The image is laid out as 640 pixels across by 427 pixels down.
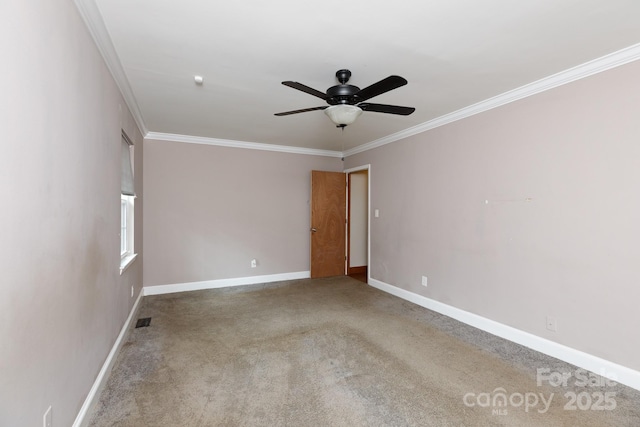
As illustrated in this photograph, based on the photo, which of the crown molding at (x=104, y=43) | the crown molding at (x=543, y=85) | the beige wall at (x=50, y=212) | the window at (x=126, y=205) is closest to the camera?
the beige wall at (x=50, y=212)

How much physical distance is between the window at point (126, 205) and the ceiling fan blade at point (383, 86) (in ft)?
7.94

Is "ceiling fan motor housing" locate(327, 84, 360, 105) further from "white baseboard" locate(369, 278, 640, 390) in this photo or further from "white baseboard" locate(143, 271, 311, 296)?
"white baseboard" locate(143, 271, 311, 296)

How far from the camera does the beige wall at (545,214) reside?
2.28m

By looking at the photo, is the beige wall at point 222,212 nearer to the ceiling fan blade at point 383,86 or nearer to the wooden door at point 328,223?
the wooden door at point 328,223

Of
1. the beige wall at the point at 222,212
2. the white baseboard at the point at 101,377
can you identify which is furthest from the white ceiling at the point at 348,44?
the white baseboard at the point at 101,377

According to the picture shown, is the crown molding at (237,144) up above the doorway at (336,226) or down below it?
above

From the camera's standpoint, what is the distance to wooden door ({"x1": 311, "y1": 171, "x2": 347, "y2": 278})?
5586 millimetres

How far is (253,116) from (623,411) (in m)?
4.17

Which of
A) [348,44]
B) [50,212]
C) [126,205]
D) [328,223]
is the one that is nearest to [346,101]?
[348,44]

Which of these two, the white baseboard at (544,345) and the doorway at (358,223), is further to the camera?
the doorway at (358,223)

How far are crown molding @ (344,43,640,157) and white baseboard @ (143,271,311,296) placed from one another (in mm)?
3180

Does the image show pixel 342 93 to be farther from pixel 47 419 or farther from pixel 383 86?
pixel 47 419

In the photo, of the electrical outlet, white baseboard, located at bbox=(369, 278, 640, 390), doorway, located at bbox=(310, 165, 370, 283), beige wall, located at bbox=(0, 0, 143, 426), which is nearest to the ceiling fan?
beige wall, located at bbox=(0, 0, 143, 426)

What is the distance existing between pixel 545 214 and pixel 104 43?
12.6 ft
